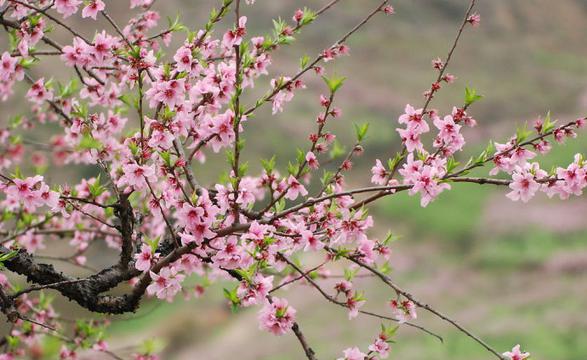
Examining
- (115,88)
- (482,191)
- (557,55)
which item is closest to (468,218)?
(482,191)

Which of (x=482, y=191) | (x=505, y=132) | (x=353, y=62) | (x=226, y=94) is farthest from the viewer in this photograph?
(x=353, y=62)

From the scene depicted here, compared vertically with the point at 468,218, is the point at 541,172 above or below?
below

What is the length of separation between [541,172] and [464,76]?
76.6ft

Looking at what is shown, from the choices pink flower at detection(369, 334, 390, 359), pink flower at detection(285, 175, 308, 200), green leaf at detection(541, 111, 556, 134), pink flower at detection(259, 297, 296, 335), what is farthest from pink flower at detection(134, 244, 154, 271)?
green leaf at detection(541, 111, 556, 134)

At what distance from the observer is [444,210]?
16891 mm

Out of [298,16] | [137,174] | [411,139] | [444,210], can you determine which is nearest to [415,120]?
[411,139]

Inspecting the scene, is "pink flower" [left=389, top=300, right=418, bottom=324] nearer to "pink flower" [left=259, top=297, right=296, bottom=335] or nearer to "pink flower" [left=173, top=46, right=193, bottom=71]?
"pink flower" [left=259, top=297, right=296, bottom=335]

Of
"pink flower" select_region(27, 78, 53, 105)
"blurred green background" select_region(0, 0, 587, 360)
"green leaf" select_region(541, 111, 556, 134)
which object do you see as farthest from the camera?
"blurred green background" select_region(0, 0, 587, 360)

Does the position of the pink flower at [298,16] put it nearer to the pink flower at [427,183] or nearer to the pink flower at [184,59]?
the pink flower at [184,59]

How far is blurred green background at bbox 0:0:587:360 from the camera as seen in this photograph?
37.7 feet

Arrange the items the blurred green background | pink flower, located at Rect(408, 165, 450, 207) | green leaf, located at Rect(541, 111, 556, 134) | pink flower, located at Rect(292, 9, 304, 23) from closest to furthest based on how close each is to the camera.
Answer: pink flower, located at Rect(408, 165, 450, 207)
green leaf, located at Rect(541, 111, 556, 134)
pink flower, located at Rect(292, 9, 304, 23)
the blurred green background

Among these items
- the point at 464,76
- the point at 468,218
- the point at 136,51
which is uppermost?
the point at 464,76

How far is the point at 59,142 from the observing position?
258 inches

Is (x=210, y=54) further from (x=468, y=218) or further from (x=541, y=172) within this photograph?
(x=468, y=218)
